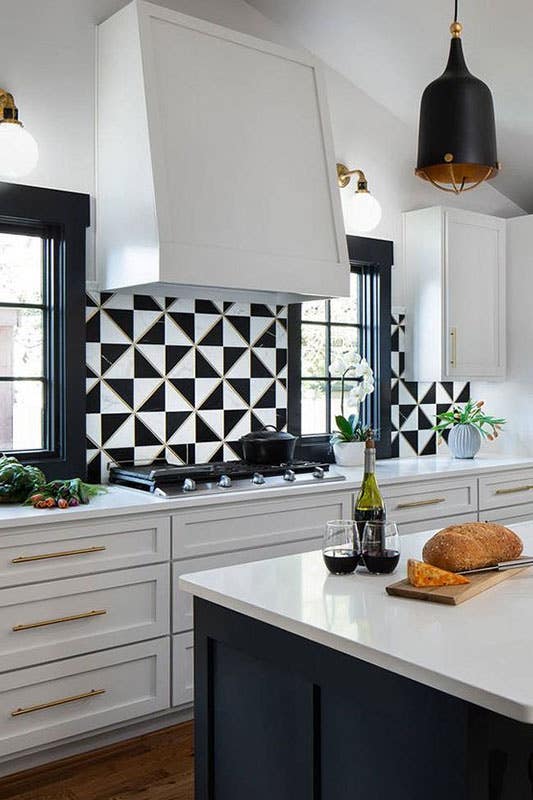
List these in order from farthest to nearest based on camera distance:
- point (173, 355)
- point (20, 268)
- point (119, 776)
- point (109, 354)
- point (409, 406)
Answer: point (409, 406)
point (173, 355)
point (109, 354)
point (20, 268)
point (119, 776)

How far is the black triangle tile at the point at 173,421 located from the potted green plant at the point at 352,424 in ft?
2.79

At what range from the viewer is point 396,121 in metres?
4.70

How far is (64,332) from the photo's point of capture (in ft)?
11.2

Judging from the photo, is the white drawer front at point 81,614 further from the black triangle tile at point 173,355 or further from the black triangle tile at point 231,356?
the black triangle tile at point 231,356

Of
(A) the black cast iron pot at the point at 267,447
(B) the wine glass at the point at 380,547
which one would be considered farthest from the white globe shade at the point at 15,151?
(B) the wine glass at the point at 380,547

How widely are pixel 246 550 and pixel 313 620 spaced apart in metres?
1.79

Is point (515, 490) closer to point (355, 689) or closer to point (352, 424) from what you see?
point (352, 424)

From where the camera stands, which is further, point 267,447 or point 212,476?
point 267,447

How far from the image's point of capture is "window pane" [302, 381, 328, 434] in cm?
439

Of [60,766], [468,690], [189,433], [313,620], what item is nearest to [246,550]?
[189,433]

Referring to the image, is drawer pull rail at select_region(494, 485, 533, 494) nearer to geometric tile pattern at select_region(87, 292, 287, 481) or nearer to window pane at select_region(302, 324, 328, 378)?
window pane at select_region(302, 324, 328, 378)

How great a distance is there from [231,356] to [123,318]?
1.98 feet

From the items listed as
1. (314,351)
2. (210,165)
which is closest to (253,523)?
(314,351)

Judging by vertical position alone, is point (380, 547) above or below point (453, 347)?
below
